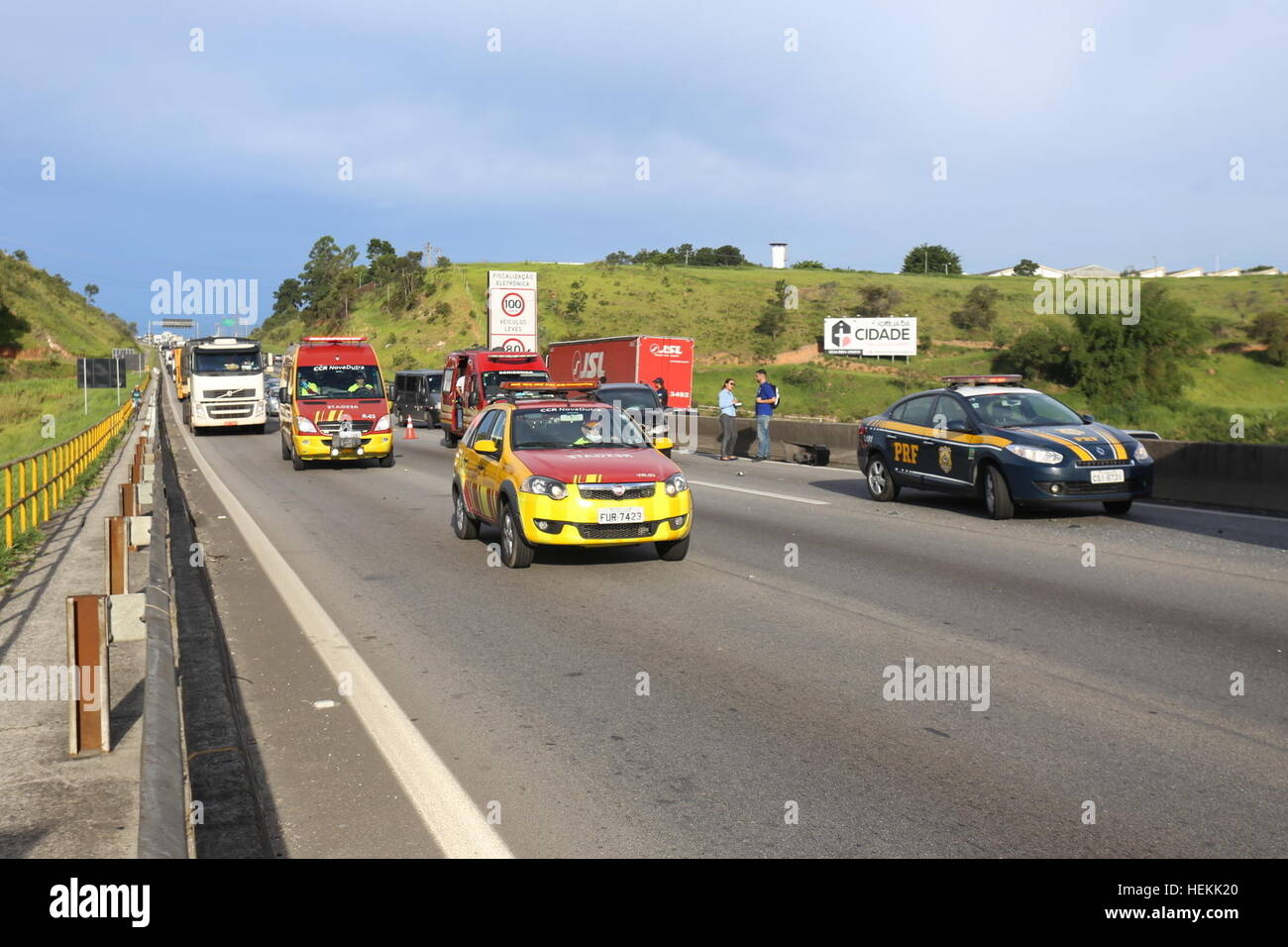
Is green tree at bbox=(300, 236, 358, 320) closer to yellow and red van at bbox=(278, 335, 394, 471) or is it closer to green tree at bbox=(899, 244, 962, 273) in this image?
green tree at bbox=(899, 244, 962, 273)

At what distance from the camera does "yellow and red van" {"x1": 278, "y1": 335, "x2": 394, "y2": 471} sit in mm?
22953

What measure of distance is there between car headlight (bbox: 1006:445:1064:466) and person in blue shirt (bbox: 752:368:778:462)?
10427mm

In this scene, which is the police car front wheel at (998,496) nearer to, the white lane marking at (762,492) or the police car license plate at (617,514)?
the white lane marking at (762,492)

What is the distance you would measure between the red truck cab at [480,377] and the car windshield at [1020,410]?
13.9m

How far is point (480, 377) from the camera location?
27938mm

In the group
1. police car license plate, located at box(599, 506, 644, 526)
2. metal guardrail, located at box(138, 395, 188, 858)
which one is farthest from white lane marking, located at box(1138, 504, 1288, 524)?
metal guardrail, located at box(138, 395, 188, 858)

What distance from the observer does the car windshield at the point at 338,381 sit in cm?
2409

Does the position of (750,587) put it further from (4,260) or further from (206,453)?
(4,260)

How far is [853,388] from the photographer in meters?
77.7

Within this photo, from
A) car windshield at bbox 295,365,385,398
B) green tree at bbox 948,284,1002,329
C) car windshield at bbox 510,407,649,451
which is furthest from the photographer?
green tree at bbox 948,284,1002,329

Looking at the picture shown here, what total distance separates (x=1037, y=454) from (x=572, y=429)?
5520mm

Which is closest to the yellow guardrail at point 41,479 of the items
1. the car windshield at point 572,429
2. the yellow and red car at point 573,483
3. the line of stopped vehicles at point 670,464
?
the line of stopped vehicles at point 670,464
